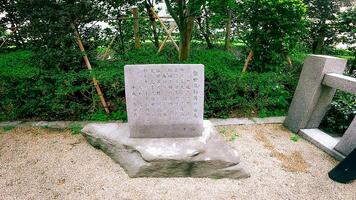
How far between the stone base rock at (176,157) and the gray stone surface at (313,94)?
1854 mm

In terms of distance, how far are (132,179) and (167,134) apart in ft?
2.83

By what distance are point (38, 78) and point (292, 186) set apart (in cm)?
454

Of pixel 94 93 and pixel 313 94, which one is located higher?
pixel 313 94

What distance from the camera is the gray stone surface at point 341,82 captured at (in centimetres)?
414

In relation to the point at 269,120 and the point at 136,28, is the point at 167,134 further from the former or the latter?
the point at 136,28

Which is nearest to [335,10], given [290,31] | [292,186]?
[290,31]

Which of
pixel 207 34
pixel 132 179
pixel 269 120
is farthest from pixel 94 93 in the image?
pixel 207 34

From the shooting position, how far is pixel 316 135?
4.84 m

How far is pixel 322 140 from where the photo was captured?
470 cm

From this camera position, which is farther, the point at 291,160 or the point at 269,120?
the point at 269,120

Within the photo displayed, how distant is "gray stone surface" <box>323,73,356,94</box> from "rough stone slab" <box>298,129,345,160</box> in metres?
A: 0.92

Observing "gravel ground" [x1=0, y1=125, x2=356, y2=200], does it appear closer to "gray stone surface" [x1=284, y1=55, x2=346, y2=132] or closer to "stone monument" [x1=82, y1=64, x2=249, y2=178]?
"stone monument" [x1=82, y1=64, x2=249, y2=178]

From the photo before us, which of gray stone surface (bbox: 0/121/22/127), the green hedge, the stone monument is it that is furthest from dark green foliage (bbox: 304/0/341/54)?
gray stone surface (bbox: 0/121/22/127)

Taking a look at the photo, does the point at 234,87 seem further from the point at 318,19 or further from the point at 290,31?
the point at 318,19
